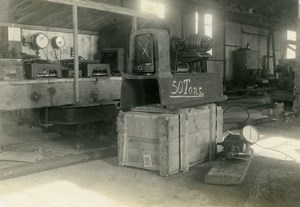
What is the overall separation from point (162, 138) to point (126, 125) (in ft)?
1.79

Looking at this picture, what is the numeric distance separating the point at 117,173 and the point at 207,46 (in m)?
2.04

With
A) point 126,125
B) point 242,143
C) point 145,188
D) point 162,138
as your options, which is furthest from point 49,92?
point 242,143

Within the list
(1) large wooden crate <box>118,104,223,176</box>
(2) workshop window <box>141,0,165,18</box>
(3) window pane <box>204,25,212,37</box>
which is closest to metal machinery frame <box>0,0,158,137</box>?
(1) large wooden crate <box>118,104,223,176</box>

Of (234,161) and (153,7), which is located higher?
(153,7)

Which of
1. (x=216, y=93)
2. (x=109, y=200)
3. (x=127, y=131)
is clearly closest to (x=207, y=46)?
(x=216, y=93)

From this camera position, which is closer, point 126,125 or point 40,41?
point 126,125

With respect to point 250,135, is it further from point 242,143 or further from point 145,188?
point 145,188

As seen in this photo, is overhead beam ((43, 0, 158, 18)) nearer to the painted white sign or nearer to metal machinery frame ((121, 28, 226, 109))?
metal machinery frame ((121, 28, 226, 109))

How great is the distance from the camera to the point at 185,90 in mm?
4031

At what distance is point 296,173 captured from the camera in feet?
12.1

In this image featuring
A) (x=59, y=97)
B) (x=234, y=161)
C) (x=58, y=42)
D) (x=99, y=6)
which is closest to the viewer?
(x=234, y=161)

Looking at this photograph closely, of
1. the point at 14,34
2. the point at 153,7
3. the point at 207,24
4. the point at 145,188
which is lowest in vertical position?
the point at 145,188

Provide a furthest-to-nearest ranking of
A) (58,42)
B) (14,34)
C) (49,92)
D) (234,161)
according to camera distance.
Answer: (58,42)
(14,34)
(49,92)
(234,161)

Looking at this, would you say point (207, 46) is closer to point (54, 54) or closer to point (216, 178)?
point (216, 178)
